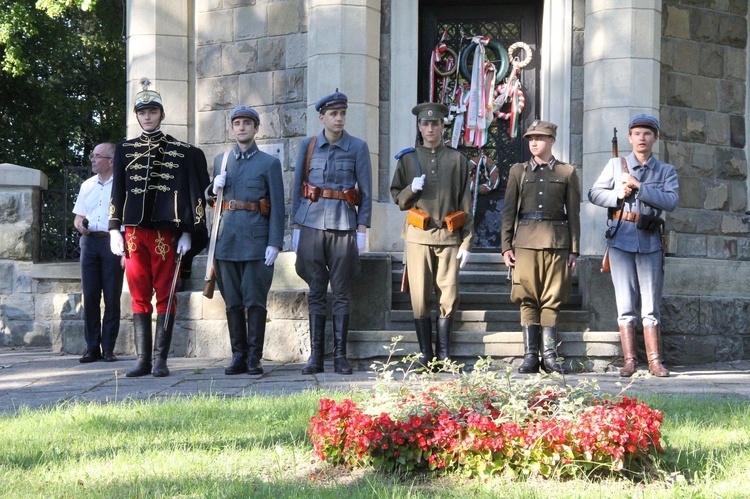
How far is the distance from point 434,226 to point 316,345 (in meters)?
1.28

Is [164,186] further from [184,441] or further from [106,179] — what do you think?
[184,441]

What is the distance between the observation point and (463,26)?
10.2 m

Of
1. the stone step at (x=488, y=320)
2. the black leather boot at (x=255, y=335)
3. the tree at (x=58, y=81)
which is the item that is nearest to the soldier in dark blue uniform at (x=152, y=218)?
the black leather boot at (x=255, y=335)

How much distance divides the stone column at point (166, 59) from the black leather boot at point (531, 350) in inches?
171

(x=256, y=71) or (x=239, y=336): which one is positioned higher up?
(x=256, y=71)

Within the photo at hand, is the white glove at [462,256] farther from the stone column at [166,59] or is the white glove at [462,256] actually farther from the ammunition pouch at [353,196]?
the stone column at [166,59]

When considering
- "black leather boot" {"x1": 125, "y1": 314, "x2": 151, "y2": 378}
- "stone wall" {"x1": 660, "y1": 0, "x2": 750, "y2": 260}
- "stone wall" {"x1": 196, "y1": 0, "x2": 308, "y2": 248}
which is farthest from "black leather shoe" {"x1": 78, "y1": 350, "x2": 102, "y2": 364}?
"stone wall" {"x1": 660, "y1": 0, "x2": 750, "y2": 260}

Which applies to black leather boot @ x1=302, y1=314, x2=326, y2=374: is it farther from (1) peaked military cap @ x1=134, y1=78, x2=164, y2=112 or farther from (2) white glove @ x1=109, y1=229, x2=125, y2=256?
(1) peaked military cap @ x1=134, y1=78, x2=164, y2=112

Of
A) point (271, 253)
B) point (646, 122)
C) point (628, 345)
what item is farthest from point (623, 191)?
point (271, 253)

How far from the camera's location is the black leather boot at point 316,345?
7.84 meters

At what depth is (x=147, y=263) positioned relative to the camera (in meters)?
7.82

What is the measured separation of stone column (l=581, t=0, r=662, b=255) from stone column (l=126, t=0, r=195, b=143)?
13.3 feet

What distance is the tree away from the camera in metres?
20.4

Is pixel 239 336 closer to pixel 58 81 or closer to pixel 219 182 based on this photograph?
pixel 219 182
